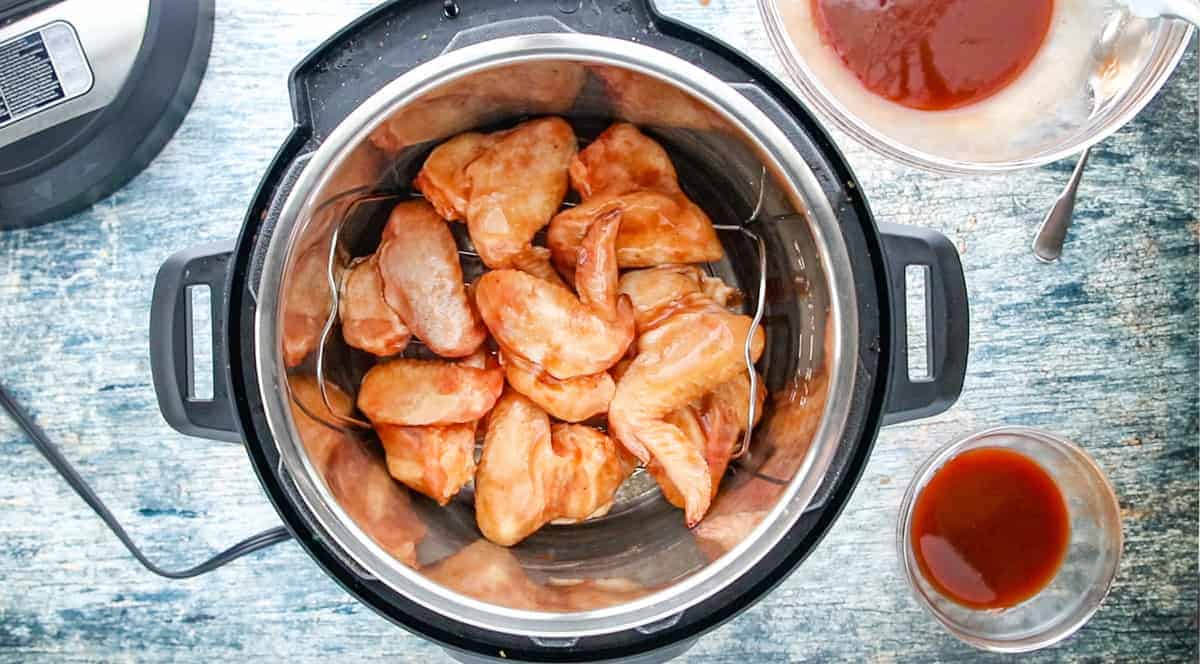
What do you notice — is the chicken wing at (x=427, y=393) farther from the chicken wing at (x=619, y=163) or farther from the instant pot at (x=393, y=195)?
the chicken wing at (x=619, y=163)

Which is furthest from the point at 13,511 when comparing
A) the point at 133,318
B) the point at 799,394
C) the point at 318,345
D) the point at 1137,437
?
the point at 1137,437

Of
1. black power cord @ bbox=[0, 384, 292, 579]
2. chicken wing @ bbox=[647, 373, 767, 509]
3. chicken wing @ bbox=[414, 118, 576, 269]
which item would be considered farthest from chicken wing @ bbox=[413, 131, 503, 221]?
black power cord @ bbox=[0, 384, 292, 579]

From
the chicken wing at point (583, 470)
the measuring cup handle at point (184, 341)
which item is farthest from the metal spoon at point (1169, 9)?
the measuring cup handle at point (184, 341)

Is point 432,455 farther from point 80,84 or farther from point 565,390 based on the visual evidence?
point 80,84

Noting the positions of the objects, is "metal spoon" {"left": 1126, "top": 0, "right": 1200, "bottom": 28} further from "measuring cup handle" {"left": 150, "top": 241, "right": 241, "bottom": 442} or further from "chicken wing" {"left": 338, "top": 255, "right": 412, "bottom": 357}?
"measuring cup handle" {"left": 150, "top": 241, "right": 241, "bottom": 442}

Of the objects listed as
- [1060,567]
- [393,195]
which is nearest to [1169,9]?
[1060,567]

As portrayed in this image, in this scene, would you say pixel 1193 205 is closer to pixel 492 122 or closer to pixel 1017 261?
pixel 1017 261
